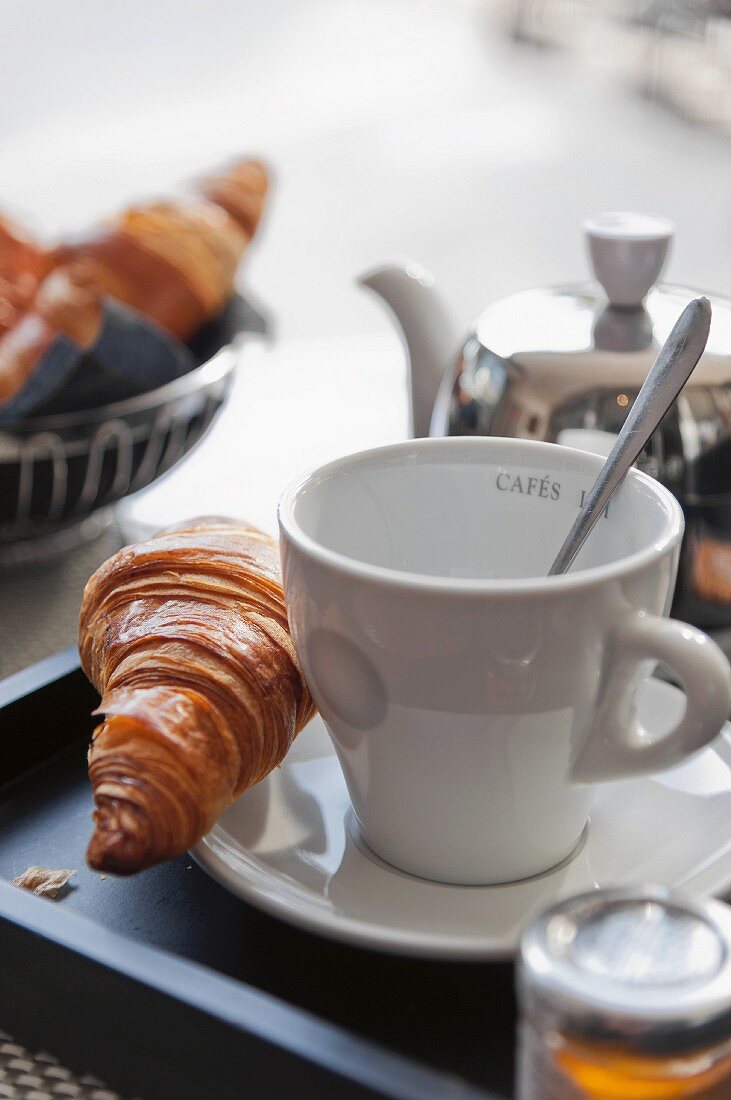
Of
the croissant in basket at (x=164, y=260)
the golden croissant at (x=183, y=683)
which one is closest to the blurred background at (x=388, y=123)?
the croissant in basket at (x=164, y=260)

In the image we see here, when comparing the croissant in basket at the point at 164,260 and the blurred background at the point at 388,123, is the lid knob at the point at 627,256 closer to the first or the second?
the croissant in basket at the point at 164,260

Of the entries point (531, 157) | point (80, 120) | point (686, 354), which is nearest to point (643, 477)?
point (686, 354)

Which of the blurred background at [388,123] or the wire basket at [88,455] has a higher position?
the wire basket at [88,455]

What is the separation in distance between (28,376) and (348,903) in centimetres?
37

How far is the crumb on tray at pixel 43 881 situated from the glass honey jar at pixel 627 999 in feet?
0.58

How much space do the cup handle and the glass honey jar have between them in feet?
0.24

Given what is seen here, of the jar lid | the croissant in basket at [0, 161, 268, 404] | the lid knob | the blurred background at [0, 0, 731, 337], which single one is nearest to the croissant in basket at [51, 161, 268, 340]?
the croissant in basket at [0, 161, 268, 404]

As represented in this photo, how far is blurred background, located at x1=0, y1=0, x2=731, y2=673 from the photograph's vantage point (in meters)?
2.02

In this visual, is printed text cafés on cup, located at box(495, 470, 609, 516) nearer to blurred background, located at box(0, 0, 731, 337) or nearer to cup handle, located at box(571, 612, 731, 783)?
cup handle, located at box(571, 612, 731, 783)

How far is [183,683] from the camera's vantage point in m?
0.37

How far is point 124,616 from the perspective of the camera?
0.41m

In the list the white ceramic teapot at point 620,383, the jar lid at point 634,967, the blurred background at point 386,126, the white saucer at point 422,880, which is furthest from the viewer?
the blurred background at point 386,126

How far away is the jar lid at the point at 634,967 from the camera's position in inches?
8.9

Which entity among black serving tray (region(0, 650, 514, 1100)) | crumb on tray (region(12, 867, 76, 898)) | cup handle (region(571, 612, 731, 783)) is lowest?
crumb on tray (region(12, 867, 76, 898))
